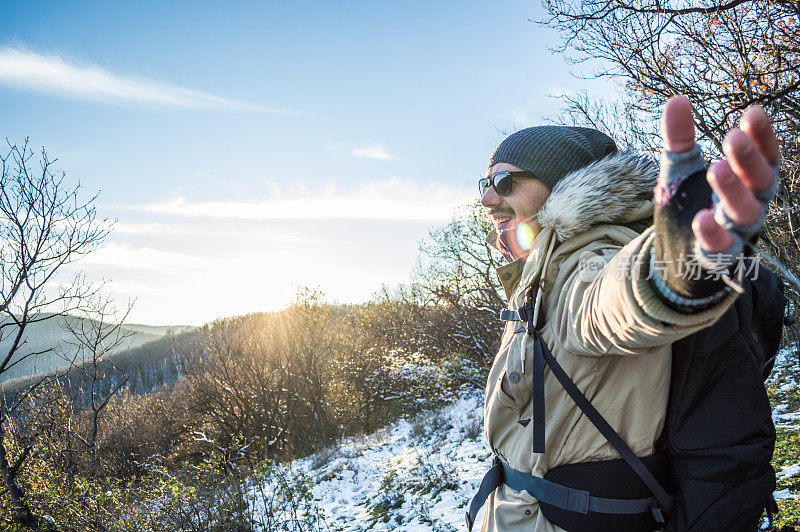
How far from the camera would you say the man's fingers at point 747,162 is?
0.54m

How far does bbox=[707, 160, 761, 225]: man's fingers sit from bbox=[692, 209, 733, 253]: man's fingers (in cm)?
2

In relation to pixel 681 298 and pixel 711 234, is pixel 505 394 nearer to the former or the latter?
pixel 681 298

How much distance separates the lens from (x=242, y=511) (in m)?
5.02

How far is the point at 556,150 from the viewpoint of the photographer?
1.58 m

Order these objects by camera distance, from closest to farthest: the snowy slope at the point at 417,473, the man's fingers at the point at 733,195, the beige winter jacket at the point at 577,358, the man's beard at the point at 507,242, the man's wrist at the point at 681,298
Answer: the man's fingers at the point at 733,195
the man's wrist at the point at 681,298
the beige winter jacket at the point at 577,358
the man's beard at the point at 507,242
the snowy slope at the point at 417,473

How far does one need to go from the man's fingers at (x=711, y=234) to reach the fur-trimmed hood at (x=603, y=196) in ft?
2.09

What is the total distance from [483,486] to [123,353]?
83726 mm

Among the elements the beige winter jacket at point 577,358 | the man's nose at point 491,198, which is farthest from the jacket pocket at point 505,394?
the man's nose at point 491,198

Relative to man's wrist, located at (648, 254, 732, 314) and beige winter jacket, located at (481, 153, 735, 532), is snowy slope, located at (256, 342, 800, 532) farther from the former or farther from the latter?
man's wrist, located at (648, 254, 732, 314)

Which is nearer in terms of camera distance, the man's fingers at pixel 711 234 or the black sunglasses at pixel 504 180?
the man's fingers at pixel 711 234

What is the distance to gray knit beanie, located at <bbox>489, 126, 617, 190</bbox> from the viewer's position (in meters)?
1.55

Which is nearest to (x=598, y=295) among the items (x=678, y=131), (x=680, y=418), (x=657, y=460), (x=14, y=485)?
(x=678, y=131)

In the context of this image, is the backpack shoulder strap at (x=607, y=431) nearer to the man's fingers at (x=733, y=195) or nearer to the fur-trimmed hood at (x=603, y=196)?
the fur-trimmed hood at (x=603, y=196)

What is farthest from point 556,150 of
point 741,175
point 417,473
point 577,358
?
point 417,473
